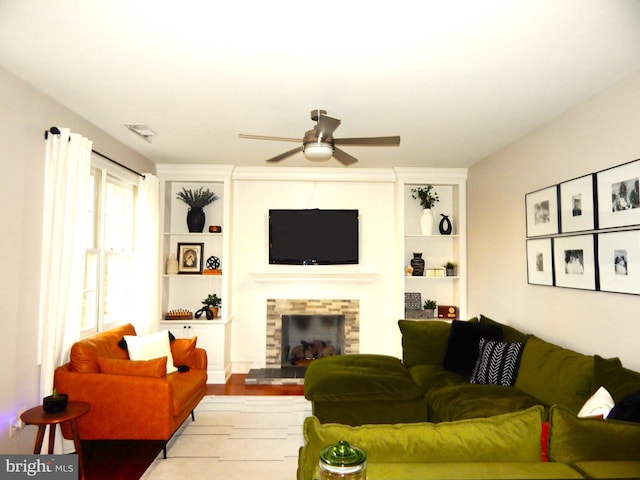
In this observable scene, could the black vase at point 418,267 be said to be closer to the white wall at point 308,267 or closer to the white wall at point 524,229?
the white wall at point 308,267

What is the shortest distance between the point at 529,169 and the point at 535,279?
1.03 m

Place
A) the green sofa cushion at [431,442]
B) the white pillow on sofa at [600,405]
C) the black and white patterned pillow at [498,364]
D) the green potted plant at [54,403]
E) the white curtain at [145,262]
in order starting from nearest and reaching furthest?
the green sofa cushion at [431,442] < the white pillow on sofa at [600,405] < the green potted plant at [54,403] < the black and white patterned pillow at [498,364] < the white curtain at [145,262]

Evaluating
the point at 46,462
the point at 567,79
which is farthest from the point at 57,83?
the point at 567,79

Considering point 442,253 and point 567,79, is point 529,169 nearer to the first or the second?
A: point 567,79

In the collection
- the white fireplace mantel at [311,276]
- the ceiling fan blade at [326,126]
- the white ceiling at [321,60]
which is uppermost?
the white ceiling at [321,60]

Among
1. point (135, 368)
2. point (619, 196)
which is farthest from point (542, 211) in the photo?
point (135, 368)

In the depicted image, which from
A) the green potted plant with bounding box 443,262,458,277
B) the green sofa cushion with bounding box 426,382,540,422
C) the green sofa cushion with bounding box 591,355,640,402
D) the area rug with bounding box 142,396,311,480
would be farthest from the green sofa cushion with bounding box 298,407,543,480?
the green potted plant with bounding box 443,262,458,277

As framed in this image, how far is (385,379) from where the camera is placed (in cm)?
348

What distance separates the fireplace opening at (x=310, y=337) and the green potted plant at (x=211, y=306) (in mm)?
877

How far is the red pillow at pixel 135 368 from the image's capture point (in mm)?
3100

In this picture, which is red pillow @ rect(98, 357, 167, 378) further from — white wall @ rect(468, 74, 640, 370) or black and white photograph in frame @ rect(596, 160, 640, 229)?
black and white photograph in frame @ rect(596, 160, 640, 229)

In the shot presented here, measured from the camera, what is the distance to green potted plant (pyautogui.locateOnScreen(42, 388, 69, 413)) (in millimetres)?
2664

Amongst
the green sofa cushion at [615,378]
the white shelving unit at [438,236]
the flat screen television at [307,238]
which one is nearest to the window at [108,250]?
the flat screen television at [307,238]

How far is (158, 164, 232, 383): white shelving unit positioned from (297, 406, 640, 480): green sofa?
3951mm
